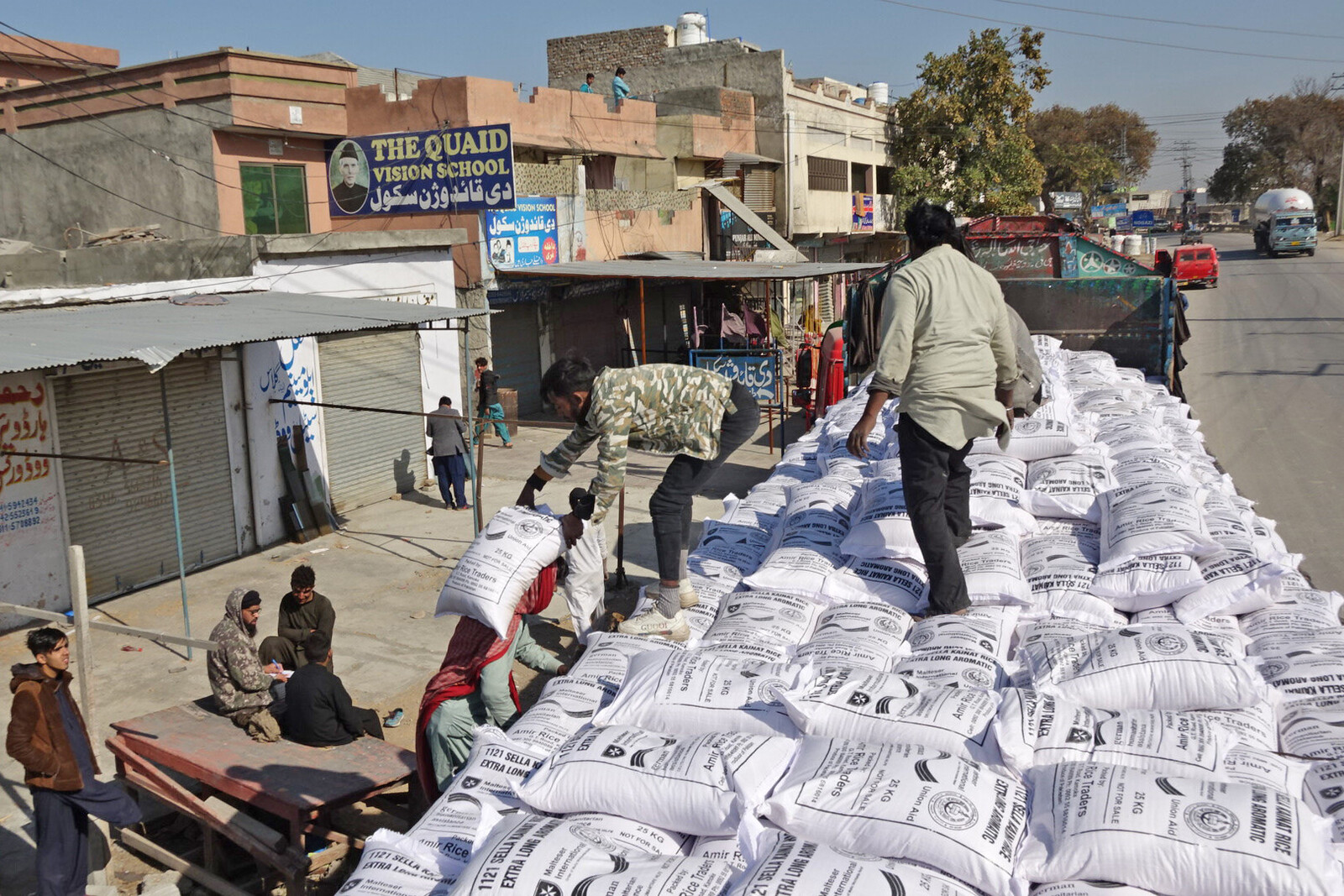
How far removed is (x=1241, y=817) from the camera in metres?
2.39

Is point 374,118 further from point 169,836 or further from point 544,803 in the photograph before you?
point 544,803

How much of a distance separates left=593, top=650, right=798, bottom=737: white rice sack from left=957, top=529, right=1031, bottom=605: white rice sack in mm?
1182

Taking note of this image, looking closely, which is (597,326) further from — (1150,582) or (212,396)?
(1150,582)

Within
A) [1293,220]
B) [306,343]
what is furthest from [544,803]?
[1293,220]

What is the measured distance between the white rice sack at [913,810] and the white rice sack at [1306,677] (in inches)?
44.5

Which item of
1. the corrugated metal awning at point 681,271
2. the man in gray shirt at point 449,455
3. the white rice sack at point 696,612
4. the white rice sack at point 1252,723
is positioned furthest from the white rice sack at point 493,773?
the corrugated metal awning at point 681,271

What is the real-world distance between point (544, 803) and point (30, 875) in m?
3.11

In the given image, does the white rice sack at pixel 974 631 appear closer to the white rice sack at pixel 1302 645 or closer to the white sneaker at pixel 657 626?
the white rice sack at pixel 1302 645

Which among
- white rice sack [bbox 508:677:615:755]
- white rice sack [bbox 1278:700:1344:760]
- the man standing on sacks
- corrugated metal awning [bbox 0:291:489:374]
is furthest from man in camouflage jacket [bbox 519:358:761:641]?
corrugated metal awning [bbox 0:291:489:374]

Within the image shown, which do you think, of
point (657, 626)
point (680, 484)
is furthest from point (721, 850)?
point (680, 484)

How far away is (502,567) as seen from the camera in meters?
3.92

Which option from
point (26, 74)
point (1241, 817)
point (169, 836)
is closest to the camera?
point (1241, 817)

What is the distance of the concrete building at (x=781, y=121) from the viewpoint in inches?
926

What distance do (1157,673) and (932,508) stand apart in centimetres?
105
